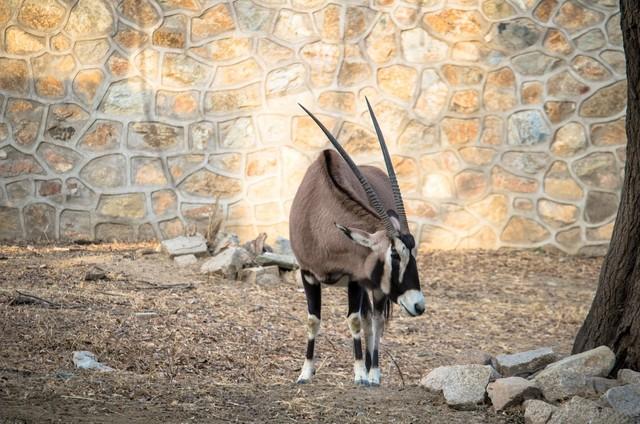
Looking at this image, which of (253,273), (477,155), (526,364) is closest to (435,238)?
(477,155)

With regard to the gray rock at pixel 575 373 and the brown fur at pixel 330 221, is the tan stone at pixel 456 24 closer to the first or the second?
the brown fur at pixel 330 221

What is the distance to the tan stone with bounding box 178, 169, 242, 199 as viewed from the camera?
33.3ft

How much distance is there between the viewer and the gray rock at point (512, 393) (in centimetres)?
449

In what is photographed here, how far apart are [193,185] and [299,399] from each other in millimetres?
5730

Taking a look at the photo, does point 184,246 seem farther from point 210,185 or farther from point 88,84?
point 88,84

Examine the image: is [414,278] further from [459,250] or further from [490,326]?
[459,250]

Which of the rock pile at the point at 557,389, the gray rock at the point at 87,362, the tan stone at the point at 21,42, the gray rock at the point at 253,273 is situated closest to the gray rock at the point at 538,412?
the rock pile at the point at 557,389

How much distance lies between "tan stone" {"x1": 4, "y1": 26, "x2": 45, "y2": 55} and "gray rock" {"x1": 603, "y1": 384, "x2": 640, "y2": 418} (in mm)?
7930

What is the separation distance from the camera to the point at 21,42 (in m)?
10.1

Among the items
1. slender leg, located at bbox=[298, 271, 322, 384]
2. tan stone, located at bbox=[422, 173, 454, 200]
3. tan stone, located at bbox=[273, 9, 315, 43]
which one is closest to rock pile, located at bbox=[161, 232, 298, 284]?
tan stone, located at bbox=[422, 173, 454, 200]

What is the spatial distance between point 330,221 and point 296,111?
191 inches

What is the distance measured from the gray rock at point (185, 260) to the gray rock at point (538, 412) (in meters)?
4.99

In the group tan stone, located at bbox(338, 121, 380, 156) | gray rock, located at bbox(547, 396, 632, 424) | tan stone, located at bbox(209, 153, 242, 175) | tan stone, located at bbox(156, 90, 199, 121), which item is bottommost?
gray rock, located at bbox(547, 396, 632, 424)

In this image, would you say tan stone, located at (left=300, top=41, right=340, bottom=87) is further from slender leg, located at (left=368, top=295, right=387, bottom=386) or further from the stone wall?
slender leg, located at (left=368, top=295, right=387, bottom=386)
